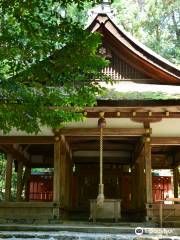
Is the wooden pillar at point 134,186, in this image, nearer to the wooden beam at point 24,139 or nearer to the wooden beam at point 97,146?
the wooden beam at point 97,146

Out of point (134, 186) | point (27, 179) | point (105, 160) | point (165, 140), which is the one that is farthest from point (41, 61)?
point (27, 179)

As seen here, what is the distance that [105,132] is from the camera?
1031 cm

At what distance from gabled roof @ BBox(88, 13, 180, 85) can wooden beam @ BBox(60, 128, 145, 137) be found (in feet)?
6.53

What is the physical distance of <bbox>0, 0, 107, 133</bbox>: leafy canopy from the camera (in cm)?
461

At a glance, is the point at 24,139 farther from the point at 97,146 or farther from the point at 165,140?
the point at 165,140

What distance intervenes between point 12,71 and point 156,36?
2503 centimetres

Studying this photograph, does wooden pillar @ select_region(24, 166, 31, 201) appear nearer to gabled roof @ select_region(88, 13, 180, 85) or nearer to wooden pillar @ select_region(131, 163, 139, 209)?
wooden pillar @ select_region(131, 163, 139, 209)

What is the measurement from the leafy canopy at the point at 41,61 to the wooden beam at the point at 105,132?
4.95 metres

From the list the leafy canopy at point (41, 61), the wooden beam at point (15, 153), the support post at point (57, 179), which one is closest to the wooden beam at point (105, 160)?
the wooden beam at point (15, 153)

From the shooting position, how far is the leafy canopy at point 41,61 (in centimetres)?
461

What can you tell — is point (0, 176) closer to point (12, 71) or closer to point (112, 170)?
point (112, 170)

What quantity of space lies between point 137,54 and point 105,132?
8.76 ft

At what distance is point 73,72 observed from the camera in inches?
195

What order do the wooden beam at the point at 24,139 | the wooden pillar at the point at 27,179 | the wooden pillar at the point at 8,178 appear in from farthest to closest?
the wooden pillar at the point at 27,179, the wooden pillar at the point at 8,178, the wooden beam at the point at 24,139
